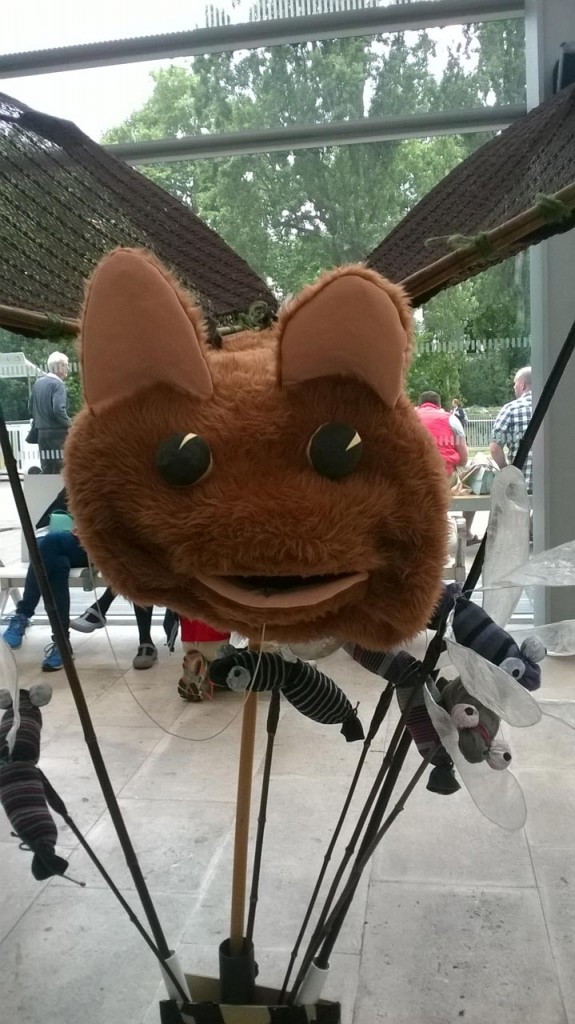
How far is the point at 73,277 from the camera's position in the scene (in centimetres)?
67

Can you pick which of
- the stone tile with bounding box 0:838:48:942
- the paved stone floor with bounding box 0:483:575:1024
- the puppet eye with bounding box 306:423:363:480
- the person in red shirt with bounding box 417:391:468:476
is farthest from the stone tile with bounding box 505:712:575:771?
the puppet eye with bounding box 306:423:363:480

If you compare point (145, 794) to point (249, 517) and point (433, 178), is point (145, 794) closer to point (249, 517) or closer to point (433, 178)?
point (249, 517)

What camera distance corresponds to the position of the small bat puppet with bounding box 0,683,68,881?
0.67 m

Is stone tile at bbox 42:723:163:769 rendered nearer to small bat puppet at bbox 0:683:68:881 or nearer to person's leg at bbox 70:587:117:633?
person's leg at bbox 70:587:117:633

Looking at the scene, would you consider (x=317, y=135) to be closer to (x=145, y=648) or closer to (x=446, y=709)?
(x=145, y=648)

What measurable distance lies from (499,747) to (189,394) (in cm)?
38

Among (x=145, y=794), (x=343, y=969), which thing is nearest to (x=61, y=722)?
(x=145, y=794)

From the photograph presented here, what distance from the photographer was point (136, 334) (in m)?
0.50

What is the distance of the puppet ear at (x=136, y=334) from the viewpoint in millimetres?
486

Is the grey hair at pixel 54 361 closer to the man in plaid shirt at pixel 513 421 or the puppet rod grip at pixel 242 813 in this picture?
the man in plaid shirt at pixel 513 421

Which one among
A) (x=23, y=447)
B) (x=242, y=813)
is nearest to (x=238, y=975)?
(x=242, y=813)

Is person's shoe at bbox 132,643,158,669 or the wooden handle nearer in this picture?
the wooden handle

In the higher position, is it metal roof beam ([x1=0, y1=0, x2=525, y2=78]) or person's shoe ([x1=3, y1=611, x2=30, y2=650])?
metal roof beam ([x1=0, y1=0, x2=525, y2=78])

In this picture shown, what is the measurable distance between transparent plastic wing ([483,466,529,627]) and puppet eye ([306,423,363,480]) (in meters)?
0.20
